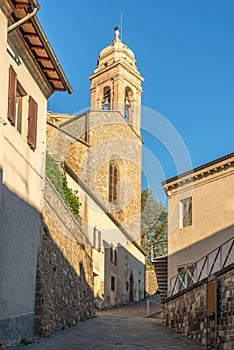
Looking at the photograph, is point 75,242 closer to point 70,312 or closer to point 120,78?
point 70,312

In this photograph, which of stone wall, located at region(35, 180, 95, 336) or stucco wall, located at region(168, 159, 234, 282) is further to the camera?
stucco wall, located at region(168, 159, 234, 282)

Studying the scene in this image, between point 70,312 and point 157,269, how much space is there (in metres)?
6.78

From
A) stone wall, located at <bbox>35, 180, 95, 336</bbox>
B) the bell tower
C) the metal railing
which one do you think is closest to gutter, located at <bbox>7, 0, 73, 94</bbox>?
stone wall, located at <bbox>35, 180, 95, 336</bbox>

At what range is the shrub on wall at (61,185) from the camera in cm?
2042

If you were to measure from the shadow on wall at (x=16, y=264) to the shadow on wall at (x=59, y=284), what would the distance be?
45cm

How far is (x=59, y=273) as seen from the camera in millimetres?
16250

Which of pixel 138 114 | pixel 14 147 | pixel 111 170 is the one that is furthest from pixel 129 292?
pixel 14 147

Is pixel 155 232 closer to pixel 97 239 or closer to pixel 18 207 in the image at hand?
pixel 97 239

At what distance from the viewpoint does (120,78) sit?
4303 cm

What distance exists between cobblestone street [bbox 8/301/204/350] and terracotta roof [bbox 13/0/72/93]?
6.65 metres

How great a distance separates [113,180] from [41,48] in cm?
2508

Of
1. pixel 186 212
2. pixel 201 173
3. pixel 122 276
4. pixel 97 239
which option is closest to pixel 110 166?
pixel 122 276

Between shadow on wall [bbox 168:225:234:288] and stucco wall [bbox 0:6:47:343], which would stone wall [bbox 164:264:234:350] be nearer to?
shadow on wall [bbox 168:225:234:288]

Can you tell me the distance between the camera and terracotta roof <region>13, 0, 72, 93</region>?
37.4 feet
